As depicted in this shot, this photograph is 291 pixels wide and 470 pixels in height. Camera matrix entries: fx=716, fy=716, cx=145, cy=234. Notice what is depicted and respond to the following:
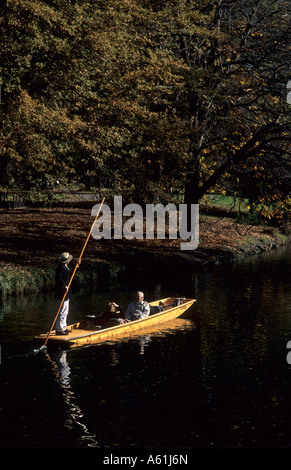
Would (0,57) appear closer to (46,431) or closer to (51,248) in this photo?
(51,248)

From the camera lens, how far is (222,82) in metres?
33.8

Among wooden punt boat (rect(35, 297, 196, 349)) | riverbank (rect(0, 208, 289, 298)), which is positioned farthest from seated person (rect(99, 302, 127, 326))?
riverbank (rect(0, 208, 289, 298))

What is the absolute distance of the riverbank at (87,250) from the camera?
95.0 feet

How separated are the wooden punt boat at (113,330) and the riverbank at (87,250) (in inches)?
251

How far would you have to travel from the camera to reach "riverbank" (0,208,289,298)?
28969 mm

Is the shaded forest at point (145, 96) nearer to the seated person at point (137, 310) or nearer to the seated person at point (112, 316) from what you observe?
the seated person at point (112, 316)

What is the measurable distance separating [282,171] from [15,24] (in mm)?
15046

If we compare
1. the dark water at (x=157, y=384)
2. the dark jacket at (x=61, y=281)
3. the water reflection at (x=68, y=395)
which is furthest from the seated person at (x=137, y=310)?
the water reflection at (x=68, y=395)

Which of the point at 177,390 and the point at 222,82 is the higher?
the point at 222,82

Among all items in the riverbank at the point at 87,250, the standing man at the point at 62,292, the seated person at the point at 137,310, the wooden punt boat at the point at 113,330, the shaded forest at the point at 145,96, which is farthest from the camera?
the riverbank at the point at 87,250
